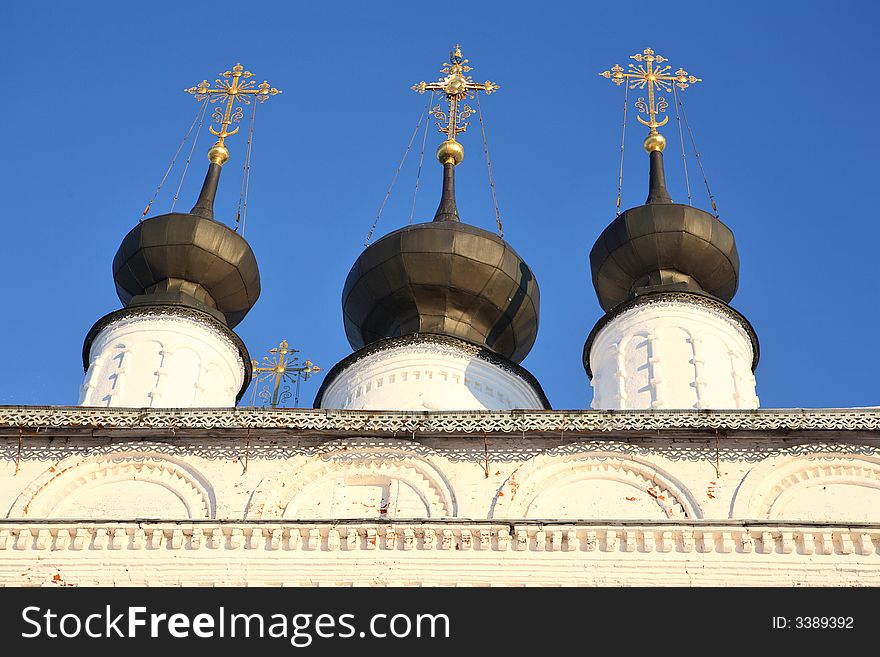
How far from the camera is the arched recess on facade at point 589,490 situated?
835 cm

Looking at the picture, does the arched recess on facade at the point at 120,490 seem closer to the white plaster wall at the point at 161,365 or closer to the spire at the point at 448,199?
the white plaster wall at the point at 161,365

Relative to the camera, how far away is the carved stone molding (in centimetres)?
845

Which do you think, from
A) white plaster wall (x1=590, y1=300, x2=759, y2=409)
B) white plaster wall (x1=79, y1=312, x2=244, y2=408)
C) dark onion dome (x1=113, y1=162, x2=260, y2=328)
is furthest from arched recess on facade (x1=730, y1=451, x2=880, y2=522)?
dark onion dome (x1=113, y1=162, x2=260, y2=328)

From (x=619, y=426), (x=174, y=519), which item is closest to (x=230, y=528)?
(x=174, y=519)

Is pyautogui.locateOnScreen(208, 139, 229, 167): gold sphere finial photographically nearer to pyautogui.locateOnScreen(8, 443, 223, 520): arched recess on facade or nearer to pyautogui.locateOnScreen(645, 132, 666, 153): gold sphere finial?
pyautogui.locateOnScreen(645, 132, 666, 153): gold sphere finial

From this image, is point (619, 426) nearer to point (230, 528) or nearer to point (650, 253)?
point (230, 528)

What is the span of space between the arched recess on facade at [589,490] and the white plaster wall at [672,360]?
6.66 feet

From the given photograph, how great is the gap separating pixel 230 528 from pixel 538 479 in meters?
1.83

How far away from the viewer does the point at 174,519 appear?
8016mm

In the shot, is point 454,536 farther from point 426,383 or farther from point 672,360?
point 672,360

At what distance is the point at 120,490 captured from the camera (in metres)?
8.64

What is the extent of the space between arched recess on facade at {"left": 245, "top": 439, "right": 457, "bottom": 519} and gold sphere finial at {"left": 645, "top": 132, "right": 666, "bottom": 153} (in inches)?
227
